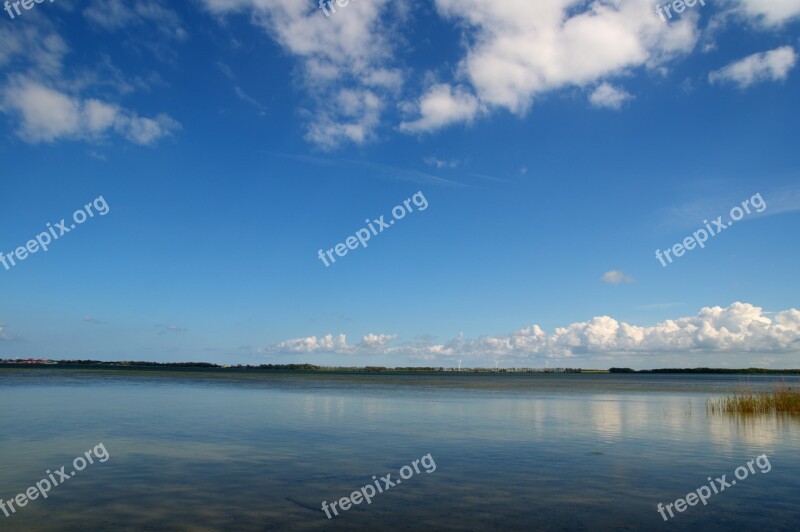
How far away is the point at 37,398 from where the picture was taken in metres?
40.2

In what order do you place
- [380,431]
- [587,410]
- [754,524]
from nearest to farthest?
[754,524]
[380,431]
[587,410]

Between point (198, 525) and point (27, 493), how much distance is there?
18.0 ft

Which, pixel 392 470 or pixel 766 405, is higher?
pixel 766 405

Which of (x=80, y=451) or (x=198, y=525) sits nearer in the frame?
(x=198, y=525)

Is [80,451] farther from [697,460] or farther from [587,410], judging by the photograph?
[587,410]

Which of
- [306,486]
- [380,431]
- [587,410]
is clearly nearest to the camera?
[306,486]

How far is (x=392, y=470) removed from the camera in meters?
17.4

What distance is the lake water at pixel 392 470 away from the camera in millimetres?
12227

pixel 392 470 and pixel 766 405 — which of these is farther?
pixel 766 405

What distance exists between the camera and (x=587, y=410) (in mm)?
39469

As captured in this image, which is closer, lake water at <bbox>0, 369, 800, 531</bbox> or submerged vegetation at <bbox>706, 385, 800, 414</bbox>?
lake water at <bbox>0, 369, 800, 531</bbox>

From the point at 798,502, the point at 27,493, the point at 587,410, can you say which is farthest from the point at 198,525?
the point at 587,410

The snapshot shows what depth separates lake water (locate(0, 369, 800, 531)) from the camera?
40.1ft

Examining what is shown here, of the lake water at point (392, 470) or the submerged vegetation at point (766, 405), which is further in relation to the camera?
the submerged vegetation at point (766, 405)
